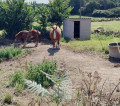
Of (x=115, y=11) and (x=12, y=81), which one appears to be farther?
(x=115, y=11)

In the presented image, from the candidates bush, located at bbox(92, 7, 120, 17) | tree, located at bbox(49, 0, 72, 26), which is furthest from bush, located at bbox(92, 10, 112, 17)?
tree, located at bbox(49, 0, 72, 26)

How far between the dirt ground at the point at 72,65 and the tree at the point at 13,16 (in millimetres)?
4166

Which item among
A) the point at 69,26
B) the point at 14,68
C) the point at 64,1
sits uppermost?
the point at 64,1

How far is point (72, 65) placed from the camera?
782 cm

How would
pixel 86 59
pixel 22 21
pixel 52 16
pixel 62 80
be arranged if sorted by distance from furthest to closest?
pixel 52 16 < pixel 22 21 < pixel 86 59 < pixel 62 80

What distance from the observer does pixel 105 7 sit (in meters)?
67.0

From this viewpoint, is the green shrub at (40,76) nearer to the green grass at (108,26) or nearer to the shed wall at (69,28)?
the shed wall at (69,28)

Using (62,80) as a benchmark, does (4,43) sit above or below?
below

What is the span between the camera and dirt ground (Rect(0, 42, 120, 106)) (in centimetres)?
577

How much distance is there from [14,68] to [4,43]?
6.01 meters

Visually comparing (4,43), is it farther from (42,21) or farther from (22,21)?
(42,21)

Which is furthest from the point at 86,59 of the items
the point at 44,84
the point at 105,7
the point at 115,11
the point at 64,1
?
the point at 105,7

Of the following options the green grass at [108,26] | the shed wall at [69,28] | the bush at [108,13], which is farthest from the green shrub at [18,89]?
the bush at [108,13]

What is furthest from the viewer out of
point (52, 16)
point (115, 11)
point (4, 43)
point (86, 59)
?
point (115, 11)
